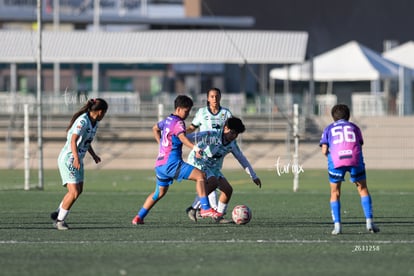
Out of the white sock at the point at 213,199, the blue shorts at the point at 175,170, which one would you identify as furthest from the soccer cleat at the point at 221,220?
the blue shorts at the point at 175,170

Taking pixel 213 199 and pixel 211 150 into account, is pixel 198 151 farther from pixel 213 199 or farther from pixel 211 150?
pixel 213 199

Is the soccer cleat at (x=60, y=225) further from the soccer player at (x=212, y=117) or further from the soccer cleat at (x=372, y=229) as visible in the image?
the soccer cleat at (x=372, y=229)

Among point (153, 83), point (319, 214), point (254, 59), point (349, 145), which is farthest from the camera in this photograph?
point (153, 83)

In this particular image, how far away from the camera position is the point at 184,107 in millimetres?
16109

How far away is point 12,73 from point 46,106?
6.51 metres

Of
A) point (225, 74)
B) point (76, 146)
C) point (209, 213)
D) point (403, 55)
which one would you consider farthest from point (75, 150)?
point (403, 55)

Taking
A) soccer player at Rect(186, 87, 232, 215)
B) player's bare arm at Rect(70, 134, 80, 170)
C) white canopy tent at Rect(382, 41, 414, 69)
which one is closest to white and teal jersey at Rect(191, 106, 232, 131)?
soccer player at Rect(186, 87, 232, 215)

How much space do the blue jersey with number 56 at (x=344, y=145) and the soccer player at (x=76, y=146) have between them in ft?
10.1

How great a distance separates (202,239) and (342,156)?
6.92ft

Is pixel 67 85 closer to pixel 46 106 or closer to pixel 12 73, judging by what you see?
pixel 12 73

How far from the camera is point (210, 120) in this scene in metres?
17.2

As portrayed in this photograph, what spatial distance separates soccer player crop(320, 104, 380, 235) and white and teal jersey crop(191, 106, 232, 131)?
241cm

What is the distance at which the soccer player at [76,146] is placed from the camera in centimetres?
1573

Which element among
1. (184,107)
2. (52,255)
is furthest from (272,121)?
(52,255)
